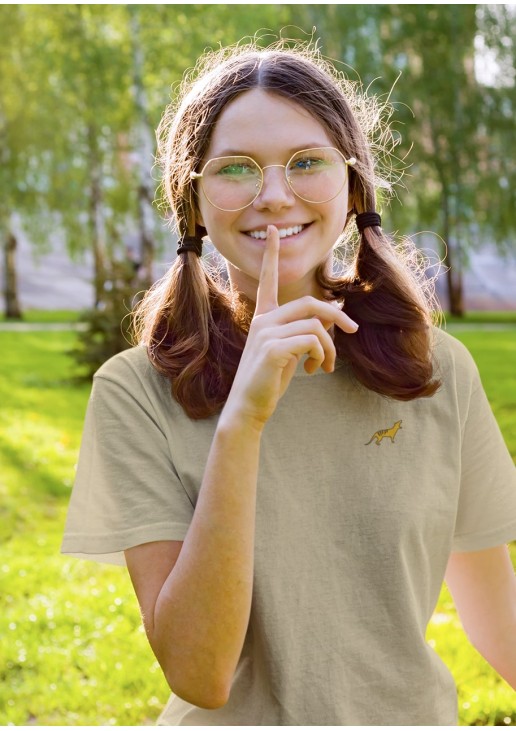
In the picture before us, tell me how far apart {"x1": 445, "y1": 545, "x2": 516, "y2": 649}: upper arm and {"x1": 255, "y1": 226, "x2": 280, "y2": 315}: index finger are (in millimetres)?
706

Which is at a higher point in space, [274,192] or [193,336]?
[274,192]

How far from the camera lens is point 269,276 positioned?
1700 mm

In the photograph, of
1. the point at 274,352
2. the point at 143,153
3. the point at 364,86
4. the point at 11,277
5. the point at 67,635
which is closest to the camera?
the point at 274,352

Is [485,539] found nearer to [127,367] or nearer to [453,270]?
[127,367]

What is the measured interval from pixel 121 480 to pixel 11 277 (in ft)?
66.9

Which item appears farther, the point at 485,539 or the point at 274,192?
the point at 485,539

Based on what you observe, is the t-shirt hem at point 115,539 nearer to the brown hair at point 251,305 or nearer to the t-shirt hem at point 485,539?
the brown hair at point 251,305

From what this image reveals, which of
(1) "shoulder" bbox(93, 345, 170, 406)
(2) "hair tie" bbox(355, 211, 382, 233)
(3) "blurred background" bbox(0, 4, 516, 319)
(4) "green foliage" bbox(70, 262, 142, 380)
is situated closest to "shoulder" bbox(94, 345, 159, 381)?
(1) "shoulder" bbox(93, 345, 170, 406)

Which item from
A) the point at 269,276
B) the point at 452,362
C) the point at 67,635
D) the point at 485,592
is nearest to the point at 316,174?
the point at 269,276

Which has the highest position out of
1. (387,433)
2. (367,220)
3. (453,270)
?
(367,220)

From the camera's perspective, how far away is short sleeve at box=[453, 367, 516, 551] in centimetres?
193

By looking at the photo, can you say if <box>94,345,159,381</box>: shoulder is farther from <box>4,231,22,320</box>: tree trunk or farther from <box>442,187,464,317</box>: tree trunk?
<box>4,231,22,320</box>: tree trunk

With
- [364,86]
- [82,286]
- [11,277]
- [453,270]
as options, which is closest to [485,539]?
[364,86]

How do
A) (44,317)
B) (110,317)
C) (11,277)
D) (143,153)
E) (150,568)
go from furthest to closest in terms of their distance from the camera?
1. (44,317)
2. (11,277)
3. (143,153)
4. (110,317)
5. (150,568)
